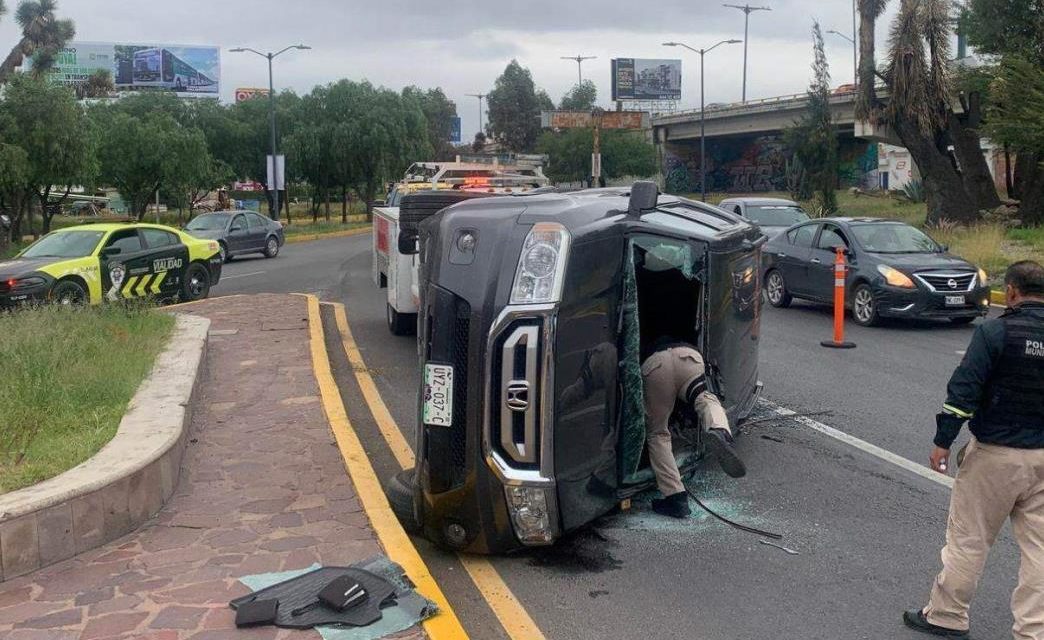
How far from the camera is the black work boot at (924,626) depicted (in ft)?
14.8

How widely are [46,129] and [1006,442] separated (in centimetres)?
3282

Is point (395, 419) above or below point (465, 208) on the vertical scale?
below

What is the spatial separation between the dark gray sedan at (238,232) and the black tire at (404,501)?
23.5m

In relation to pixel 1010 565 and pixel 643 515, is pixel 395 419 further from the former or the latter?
pixel 1010 565

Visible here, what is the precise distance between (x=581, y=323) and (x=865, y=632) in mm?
1970

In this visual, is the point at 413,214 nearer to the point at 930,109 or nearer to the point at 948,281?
the point at 948,281

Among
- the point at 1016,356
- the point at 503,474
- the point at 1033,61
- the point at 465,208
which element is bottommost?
the point at 503,474

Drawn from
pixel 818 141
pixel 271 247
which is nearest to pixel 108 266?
pixel 271 247

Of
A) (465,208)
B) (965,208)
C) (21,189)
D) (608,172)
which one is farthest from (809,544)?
(608,172)

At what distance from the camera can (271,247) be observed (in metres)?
30.5

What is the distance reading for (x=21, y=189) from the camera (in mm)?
33625

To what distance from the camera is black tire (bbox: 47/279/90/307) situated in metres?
14.6

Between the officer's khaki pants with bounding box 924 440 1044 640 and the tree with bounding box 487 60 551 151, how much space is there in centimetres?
10552

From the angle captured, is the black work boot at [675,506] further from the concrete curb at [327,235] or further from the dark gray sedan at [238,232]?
the concrete curb at [327,235]
